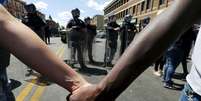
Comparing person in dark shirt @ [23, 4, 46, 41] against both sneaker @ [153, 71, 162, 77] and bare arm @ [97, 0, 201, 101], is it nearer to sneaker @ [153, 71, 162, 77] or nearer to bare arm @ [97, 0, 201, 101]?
sneaker @ [153, 71, 162, 77]

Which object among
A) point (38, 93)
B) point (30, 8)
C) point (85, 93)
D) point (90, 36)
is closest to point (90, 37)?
point (90, 36)

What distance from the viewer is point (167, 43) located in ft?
4.17

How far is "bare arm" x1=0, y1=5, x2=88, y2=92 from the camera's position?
4.83 ft

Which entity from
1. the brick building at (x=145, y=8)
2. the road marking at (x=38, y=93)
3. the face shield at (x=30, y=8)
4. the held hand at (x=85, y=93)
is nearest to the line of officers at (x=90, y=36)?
the face shield at (x=30, y=8)

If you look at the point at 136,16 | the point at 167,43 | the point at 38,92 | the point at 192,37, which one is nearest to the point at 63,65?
the point at 167,43

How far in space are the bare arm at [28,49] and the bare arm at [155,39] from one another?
32 cm

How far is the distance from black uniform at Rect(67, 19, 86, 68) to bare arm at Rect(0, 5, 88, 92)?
8.00 metres

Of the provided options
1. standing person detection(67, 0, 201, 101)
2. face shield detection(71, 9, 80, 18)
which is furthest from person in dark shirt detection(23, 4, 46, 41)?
standing person detection(67, 0, 201, 101)

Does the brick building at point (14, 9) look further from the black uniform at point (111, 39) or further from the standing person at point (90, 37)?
the black uniform at point (111, 39)

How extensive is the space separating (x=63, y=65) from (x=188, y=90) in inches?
37.4

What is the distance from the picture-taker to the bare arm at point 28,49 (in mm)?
1472

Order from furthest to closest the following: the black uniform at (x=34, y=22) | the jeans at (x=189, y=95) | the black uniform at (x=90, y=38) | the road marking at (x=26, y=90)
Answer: the black uniform at (x=90, y=38), the black uniform at (x=34, y=22), the road marking at (x=26, y=90), the jeans at (x=189, y=95)

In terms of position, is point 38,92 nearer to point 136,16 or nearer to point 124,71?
point 124,71

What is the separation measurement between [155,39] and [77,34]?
8538 mm
